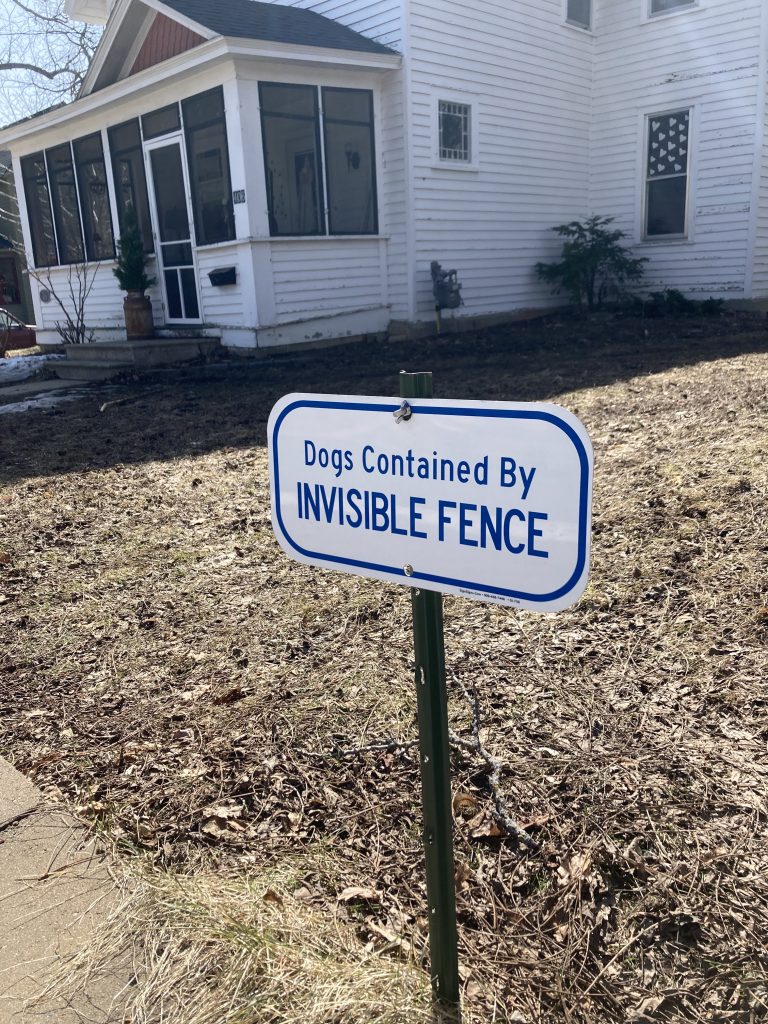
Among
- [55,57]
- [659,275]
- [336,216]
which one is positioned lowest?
[659,275]

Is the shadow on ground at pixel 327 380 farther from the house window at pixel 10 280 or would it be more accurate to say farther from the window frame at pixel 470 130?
the house window at pixel 10 280

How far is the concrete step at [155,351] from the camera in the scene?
12.0 m

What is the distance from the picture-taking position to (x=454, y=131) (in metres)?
13.5

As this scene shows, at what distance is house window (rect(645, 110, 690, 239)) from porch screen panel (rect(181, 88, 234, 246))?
785cm

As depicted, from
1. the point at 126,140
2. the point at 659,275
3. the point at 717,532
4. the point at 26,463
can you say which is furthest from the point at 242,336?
the point at 717,532

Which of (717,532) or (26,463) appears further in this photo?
(26,463)

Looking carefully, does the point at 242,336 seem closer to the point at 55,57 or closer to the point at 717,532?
the point at 717,532

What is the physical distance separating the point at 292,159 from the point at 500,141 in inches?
164

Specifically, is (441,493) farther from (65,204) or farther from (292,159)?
(65,204)

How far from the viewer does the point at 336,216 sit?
12547mm

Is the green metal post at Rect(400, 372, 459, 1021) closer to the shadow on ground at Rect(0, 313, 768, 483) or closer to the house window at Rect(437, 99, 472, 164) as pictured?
the shadow on ground at Rect(0, 313, 768, 483)

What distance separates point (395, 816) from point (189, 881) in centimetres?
59

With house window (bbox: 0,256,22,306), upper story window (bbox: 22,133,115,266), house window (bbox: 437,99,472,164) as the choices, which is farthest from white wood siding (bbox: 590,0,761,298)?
house window (bbox: 0,256,22,306)

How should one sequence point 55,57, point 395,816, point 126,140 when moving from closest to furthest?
point 395,816
point 126,140
point 55,57
